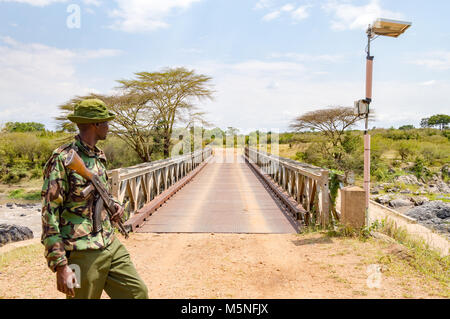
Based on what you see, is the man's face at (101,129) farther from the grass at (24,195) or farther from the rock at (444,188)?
the grass at (24,195)

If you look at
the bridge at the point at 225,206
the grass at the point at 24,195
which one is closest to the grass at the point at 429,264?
the bridge at the point at 225,206

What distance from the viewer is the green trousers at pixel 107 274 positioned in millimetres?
2279

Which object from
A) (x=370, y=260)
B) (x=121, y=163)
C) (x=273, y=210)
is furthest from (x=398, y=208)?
(x=121, y=163)

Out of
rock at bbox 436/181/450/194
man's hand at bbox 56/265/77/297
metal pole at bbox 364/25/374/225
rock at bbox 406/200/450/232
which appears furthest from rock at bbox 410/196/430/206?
man's hand at bbox 56/265/77/297

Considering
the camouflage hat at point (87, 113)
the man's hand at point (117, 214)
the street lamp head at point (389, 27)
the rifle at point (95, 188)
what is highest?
the street lamp head at point (389, 27)

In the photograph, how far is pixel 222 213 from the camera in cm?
819

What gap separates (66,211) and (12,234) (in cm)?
1047

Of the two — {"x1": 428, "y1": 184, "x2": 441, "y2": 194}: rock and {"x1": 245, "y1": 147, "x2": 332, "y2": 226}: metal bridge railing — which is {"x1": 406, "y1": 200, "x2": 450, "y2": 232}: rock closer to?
{"x1": 245, "y1": 147, "x2": 332, "y2": 226}: metal bridge railing

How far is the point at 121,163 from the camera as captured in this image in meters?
33.8

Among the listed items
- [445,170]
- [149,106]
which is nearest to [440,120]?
[445,170]

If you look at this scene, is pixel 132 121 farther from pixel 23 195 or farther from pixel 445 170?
pixel 445 170

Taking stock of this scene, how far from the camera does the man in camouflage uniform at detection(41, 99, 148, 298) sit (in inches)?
83.9

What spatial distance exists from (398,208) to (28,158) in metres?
38.8
